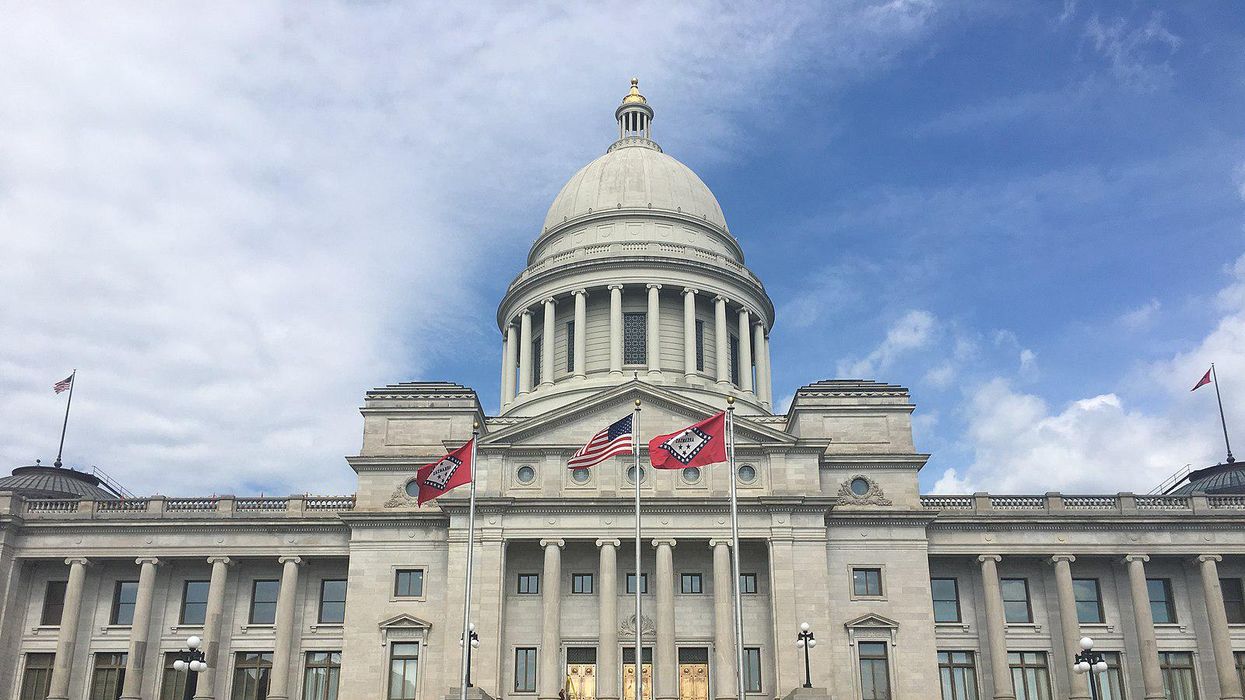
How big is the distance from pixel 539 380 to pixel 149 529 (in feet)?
72.0

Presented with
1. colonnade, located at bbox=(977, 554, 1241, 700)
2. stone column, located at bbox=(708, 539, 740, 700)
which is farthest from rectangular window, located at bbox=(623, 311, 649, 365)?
colonnade, located at bbox=(977, 554, 1241, 700)

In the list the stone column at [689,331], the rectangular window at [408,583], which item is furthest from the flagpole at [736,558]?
the stone column at [689,331]

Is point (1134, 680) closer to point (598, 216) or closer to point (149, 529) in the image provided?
point (598, 216)

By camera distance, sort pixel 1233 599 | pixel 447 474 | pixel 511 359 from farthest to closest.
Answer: pixel 511 359, pixel 1233 599, pixel 447 474

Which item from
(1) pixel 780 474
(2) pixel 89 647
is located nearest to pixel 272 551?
(2) pixel 89 647

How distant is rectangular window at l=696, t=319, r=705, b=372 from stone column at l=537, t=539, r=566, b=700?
741 inches

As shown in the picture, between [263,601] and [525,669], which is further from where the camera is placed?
[263,601]

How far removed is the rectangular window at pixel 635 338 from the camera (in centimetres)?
6009

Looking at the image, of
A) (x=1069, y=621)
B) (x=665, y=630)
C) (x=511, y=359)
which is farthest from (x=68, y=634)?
(x=1069, y=621)

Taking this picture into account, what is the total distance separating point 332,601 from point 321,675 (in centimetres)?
330

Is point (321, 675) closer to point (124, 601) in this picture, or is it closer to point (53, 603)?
point (124, 601)

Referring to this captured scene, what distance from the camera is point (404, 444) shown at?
4859 centimetres

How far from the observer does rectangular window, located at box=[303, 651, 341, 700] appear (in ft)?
156

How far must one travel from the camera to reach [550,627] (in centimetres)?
4331
